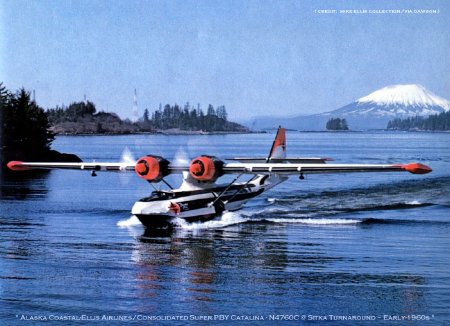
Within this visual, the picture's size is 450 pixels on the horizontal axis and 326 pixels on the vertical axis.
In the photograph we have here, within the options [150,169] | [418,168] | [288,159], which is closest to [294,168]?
[288,159]

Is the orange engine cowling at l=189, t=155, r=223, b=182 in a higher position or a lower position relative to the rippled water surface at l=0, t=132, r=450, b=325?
higher

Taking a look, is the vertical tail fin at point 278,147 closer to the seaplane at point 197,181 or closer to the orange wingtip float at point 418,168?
the seaplane at point 197,181

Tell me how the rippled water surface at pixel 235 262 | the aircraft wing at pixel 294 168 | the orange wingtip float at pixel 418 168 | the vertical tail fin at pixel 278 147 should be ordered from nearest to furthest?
the rippled water surface at pixel 235 262
the orange wingtip float at pixel 418 168
the aircraft wing at pixel 294 168
the vertical tail fin at pixel 278 147

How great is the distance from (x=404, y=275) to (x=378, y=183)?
116ft

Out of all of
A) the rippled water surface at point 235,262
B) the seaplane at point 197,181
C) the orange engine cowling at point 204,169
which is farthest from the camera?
the orange engine cowling at point 204,169

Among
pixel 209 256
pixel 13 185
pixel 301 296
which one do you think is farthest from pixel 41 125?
pixel 301 296

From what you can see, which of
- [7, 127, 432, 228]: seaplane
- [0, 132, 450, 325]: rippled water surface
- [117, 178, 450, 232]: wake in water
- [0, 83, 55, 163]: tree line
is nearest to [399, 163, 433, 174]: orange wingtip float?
[7, 127, 432, 228]: seaplane

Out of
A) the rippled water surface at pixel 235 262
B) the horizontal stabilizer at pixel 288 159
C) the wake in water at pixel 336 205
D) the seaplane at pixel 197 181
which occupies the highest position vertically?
the horizontal stabilizer at pixel 288 159

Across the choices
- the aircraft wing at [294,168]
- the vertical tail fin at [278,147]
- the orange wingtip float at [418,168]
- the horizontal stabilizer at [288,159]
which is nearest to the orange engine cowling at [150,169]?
the aircraft wing at [294,168]

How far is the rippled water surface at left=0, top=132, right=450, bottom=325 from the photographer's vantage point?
19.5m

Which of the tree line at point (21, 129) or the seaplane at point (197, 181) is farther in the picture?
the tree line at point (21, 129)

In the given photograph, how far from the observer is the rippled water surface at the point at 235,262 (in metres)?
19.5

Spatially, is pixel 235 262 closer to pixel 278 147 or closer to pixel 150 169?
pixel 150 169

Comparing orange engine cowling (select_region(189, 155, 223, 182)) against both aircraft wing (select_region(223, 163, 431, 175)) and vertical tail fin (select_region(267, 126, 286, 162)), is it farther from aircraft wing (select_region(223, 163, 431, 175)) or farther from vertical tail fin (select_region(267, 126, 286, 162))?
vertical tail fin (select_region(267, 126, 286, 162))
